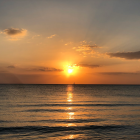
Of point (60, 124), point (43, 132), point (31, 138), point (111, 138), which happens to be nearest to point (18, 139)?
point (31, 138)

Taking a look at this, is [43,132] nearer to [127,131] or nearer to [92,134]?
[92,134]

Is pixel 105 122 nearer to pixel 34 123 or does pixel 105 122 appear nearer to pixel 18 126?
pixel 34 123

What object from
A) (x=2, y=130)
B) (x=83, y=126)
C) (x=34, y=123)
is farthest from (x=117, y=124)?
(x=2, y=130)

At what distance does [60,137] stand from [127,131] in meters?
9.08

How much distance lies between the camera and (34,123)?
2773cm

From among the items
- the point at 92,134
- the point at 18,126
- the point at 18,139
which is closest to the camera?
the point at 18,139

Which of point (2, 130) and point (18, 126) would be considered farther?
point (18, 126)

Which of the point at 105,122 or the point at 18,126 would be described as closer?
the point at 18,126

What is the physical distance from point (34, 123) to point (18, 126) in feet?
8.78

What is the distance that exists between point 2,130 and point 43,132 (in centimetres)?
557

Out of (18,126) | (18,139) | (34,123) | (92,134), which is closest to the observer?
(18,139)

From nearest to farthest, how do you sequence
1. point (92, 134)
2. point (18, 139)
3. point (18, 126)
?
1. point (18, 139)
2. point (92, 134)
3. point (18, 126)

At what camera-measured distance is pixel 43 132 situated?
23156mm

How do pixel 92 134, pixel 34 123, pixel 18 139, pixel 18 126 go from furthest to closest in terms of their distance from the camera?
pixel 34 123
pixel 18 126
pixel 92 134
pixel 18 139
